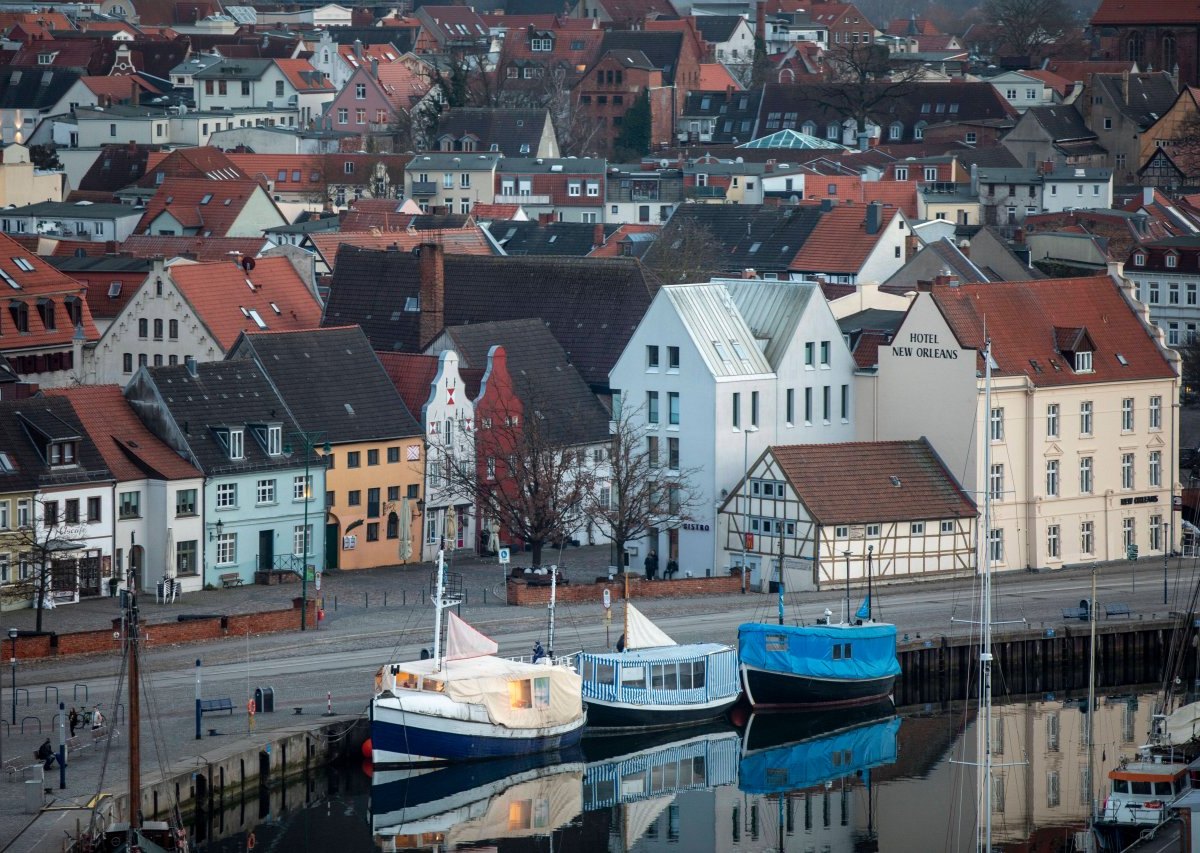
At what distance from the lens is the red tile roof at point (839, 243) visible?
452 ft

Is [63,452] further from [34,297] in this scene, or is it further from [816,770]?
[34,297]

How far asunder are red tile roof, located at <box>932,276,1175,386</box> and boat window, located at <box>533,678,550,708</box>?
25399 mm

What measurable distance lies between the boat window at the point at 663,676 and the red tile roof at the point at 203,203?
285ft

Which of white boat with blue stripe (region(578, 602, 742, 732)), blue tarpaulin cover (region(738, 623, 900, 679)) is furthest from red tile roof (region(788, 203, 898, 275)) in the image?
white boat with blue stripe (region(578, 602, 742, 732))

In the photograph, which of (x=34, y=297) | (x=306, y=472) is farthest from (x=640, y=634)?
(x=34, y=297)

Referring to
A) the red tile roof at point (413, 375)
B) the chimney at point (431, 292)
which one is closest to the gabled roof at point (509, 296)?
the chimney at point (431, 292)

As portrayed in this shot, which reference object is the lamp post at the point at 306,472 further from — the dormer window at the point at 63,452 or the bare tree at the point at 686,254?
the bare tree at the point at 686,254

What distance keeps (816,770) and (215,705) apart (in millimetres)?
15681

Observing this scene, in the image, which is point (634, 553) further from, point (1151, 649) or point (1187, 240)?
point (1187, 240)

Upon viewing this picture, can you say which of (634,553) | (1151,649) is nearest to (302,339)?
(634,553)

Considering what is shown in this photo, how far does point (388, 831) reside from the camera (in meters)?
63.8

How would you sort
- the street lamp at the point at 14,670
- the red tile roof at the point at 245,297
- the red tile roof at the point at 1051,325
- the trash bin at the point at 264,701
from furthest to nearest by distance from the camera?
the red tile roof at the point at 245,297, the red tile roof at the point at 1051,325, the trash bin at the point at 264,701, the street lamp at the point at 14,670

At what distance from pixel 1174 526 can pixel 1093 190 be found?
80225 mm

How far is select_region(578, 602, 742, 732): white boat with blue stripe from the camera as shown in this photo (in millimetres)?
73688
